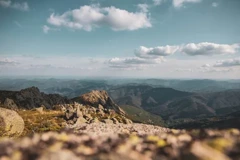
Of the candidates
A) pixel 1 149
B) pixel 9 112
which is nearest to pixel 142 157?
pixel 1 149

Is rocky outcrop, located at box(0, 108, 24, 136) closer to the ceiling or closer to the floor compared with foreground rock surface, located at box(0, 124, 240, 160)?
closer to the floor

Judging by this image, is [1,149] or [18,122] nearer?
[1,149]

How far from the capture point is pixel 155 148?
1875cm

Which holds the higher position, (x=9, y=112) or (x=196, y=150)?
(x=196, y=150)

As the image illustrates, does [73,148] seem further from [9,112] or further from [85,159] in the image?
[9,112]

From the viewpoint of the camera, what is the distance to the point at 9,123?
67.2 metres

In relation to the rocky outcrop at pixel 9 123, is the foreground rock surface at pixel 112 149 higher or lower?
higher

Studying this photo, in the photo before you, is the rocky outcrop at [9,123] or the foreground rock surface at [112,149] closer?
the foreground rock surface at [112,149]

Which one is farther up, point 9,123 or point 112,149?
point 112,149

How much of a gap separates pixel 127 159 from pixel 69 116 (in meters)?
123

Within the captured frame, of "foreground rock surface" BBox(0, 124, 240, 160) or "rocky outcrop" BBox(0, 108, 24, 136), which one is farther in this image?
"rocky outcrop" BBox(0, 108, 24, 136)

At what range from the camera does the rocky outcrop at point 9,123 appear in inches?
2581

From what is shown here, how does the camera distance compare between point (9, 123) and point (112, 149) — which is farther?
point (9, 123)

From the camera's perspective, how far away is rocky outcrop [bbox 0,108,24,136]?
6556 cm
